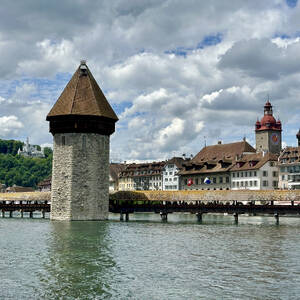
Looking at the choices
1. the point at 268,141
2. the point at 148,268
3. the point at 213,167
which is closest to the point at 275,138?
the point at 268,141

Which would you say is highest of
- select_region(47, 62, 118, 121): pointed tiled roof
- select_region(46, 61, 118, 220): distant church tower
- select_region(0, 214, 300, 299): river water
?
select_region(47, 62, 118, 121): pointed tiled roof

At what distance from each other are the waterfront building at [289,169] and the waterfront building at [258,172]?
136cm

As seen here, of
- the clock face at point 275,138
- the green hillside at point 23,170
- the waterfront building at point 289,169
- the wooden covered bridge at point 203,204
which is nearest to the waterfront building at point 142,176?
the clock face at point 275,138

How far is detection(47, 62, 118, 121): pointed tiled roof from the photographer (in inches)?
1550

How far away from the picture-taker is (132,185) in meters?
97.2

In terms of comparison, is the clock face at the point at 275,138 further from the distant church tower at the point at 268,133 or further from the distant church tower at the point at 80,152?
the distant church tower at the point at 80,152

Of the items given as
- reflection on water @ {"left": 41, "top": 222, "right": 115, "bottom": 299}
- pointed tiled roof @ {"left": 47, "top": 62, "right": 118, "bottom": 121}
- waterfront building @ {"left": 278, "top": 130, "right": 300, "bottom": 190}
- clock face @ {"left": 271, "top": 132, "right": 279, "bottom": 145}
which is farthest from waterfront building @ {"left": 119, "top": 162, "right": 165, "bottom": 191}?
reflection on water @ {"left": 41, "top": 222, "right": 115, "bottom": 299}

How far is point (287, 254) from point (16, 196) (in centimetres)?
3736

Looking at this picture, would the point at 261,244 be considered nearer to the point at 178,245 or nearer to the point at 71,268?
the point at 178,245

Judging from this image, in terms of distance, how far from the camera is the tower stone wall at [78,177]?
3906cm

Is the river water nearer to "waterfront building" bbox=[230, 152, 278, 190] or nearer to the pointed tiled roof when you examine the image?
the pointed tiled roof

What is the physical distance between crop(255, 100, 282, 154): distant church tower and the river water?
65109 millimetres

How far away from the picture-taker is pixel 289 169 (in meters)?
67.9

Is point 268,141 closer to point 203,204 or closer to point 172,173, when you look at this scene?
point 172,173
